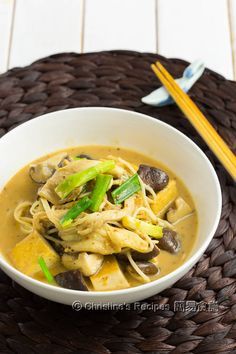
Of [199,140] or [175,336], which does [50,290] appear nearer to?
[175,336]

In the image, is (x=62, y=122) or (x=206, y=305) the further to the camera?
(x=62, y=122)

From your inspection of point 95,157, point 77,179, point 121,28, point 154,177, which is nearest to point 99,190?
point 77,179

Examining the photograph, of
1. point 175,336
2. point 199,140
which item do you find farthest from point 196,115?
point 175,336

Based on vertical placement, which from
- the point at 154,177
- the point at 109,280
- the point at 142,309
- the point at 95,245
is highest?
the point at 154,177

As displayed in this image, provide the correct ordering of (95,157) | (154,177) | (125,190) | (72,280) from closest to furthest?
(72,280), (125,190), (154,177), (95,157)

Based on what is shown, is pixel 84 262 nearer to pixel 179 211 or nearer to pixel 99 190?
pixel 99 190

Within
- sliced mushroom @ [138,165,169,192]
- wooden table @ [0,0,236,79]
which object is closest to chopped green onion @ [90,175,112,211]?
sliced mushroom @ [138,165,169,192]

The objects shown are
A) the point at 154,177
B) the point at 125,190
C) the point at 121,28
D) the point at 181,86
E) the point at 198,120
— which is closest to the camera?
the point at 125,190

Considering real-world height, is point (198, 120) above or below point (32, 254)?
above

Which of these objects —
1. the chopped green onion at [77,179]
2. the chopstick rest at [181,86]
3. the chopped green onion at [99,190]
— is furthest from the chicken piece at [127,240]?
the chopstick rest at [181,86]
